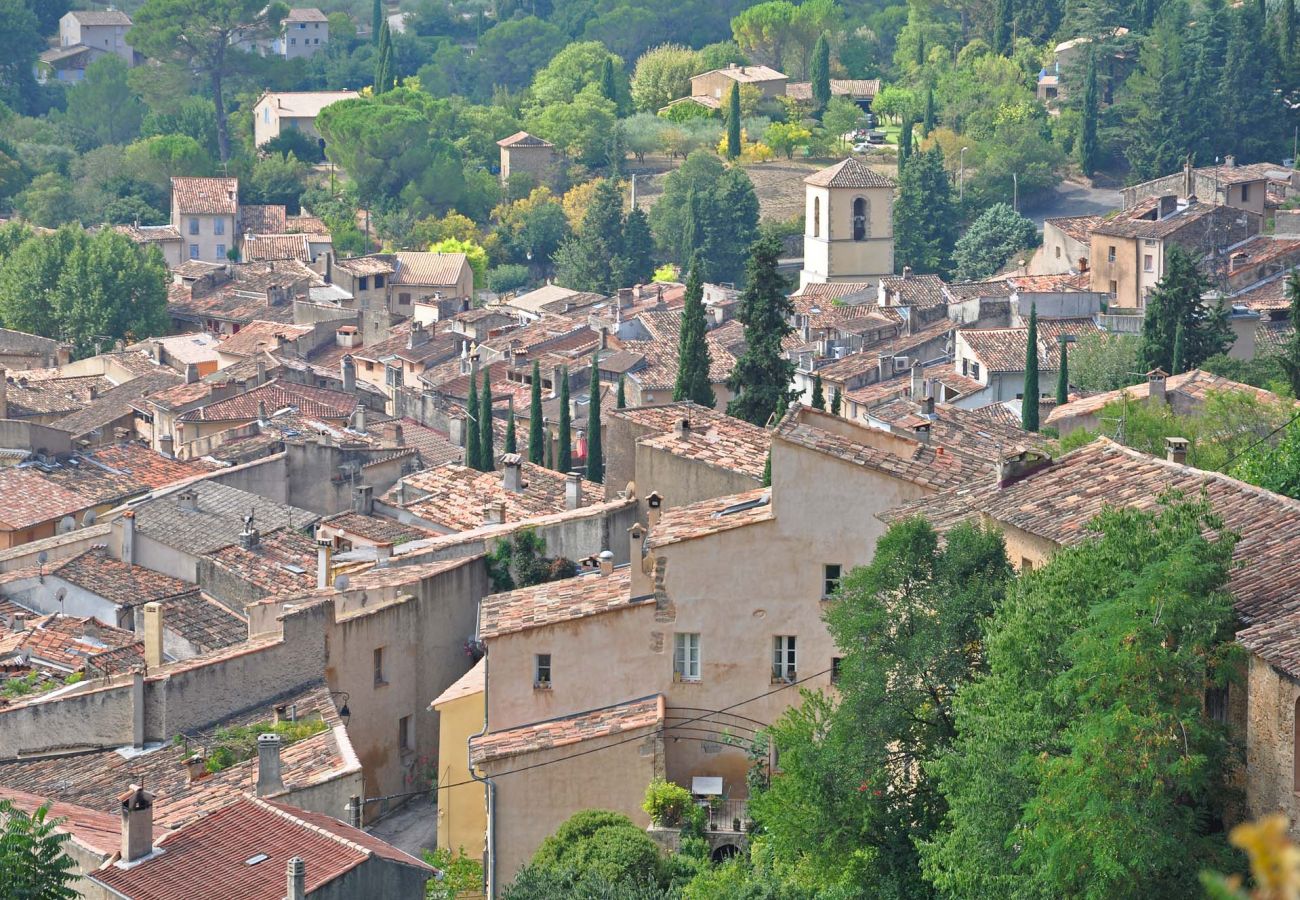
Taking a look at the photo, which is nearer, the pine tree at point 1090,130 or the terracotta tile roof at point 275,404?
the terracotta tile roof at point 275,404

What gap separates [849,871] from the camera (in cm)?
2148

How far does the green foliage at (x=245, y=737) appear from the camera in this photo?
2730cm

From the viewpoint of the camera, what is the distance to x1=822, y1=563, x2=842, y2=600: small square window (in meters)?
24.9

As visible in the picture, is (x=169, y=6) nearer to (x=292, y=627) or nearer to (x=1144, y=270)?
(x=1144, y=270)

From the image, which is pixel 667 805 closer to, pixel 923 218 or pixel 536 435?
pixel 536 435

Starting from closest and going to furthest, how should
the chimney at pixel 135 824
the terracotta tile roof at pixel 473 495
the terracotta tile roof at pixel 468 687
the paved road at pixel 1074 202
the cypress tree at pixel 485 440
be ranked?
1. the chimney at pixel 135 824
2. the terracotta tile roof at pixel 468 687
3. the terracotta tile roof at pixel 473 495
4. the cypress tree at pixel 485 440
5. the paved road at pixel 1074 202

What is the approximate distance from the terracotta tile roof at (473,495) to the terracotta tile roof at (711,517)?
9.49 meters

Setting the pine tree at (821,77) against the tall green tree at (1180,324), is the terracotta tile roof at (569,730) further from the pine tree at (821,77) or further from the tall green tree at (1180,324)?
the pine tree at (821,77)

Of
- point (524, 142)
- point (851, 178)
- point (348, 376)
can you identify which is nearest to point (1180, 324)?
point (348, 376)

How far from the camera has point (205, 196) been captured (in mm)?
94875

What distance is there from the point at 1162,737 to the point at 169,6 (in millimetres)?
102739

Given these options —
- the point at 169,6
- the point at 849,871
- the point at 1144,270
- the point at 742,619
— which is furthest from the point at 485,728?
the point at 169,6

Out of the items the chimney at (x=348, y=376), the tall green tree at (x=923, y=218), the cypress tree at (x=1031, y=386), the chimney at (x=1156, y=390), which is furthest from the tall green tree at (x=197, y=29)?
the chimney at (x=1156, y=390)

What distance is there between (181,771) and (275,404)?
2832 cm
